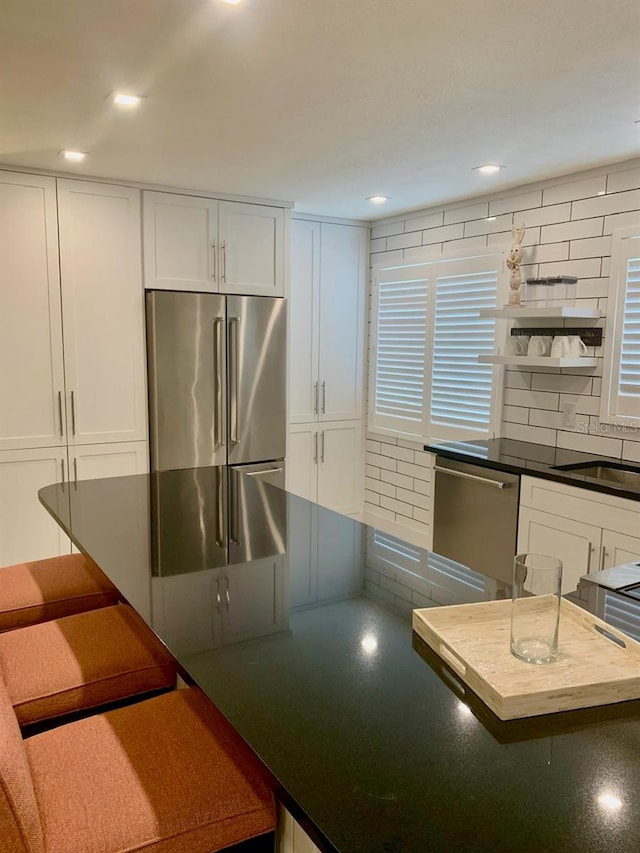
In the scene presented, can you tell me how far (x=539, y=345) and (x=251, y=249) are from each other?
1.89m

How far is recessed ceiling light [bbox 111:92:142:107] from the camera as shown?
231cm

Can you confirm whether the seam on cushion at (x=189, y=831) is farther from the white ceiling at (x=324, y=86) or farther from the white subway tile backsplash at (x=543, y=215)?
the white subway tile backsplash at (x=543, y=215)

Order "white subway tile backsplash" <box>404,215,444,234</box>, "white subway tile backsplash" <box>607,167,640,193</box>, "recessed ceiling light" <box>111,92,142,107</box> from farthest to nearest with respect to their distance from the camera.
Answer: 1. "white subway tile backsplash" <box>404,215,444,234</box>
2. "white subway tile backsplash" <box>607,167,640,193</box>
3. "recessed ceiling light" <box>111,92,142,107</box>

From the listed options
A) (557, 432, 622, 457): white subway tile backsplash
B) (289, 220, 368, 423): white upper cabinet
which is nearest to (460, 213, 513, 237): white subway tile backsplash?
(289, 220, 368, 423): white upper cabinet

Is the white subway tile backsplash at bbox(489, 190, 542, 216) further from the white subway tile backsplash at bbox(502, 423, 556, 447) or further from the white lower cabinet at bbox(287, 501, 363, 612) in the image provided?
the white lower cabinet at bbox(287, 501, 363, 612)

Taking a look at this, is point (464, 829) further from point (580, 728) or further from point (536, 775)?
point (580, 728)

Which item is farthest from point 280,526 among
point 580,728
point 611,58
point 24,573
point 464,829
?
point 611,58

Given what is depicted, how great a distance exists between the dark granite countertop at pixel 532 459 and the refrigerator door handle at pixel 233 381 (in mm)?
1257

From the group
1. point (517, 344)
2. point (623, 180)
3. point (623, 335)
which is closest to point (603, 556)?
point (623, 335)

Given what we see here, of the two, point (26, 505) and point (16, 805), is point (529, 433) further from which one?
point (16, 805)

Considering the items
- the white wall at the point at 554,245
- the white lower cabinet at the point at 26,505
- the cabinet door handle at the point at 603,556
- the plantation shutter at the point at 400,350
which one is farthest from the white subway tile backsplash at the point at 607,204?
the white lower cabinet at the point at 26,505

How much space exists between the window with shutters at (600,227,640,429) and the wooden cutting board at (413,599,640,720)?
7.10ft

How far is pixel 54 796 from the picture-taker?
1059 millimetres

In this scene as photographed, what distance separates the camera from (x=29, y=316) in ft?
11.5
